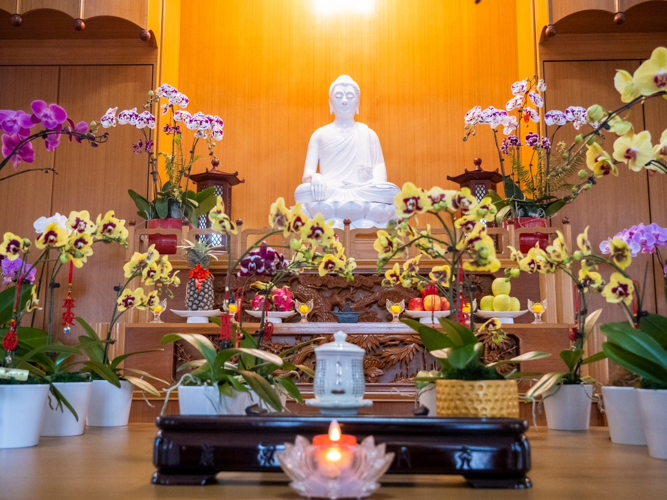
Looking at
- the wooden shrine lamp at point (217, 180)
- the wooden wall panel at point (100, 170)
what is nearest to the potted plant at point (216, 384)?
the wooden shrine lamp at point (217, 180)

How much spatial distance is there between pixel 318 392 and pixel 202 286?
1.68 metres

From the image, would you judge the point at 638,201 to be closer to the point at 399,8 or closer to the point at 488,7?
the point at 488,7

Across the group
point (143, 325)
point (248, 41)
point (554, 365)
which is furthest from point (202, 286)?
point (248, 41)

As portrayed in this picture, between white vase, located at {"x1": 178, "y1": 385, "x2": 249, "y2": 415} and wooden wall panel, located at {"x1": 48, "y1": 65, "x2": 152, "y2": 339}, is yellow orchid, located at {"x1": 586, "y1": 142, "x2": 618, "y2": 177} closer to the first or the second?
white vase, located at {"x1": 178, "y1": 385, "x2": 249, "y2": 415}

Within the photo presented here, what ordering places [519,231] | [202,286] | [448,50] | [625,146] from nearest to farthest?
[625,146] → [202,286] → [519,231] → [448,50]

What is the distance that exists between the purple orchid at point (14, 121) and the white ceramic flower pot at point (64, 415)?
565 mm

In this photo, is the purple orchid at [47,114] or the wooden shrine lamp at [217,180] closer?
the purple orchid at [47,114]

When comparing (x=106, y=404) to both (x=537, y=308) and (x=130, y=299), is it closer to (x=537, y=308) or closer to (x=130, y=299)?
(x=130, y=299)

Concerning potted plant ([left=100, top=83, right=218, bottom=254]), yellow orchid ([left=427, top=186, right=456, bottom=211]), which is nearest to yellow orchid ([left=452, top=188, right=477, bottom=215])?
yellow orchid ([left=427, top=186, right=456, bottom=211])

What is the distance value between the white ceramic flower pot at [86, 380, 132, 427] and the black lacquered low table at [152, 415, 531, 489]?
2.72 ft

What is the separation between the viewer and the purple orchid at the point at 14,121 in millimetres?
1229

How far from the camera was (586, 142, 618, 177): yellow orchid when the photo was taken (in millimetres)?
1051

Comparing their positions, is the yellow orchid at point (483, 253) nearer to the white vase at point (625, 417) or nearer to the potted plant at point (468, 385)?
the potted plant at point (468, 385)

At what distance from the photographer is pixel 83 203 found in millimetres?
4078
